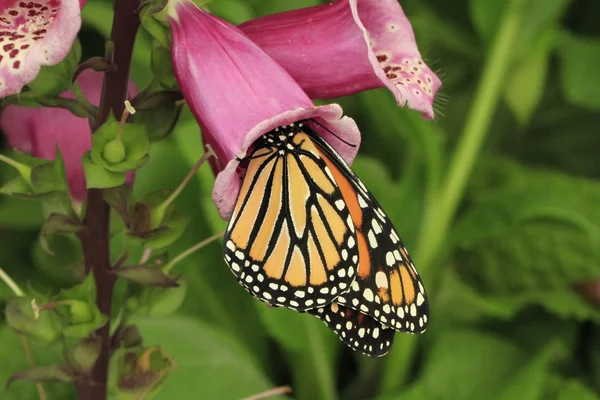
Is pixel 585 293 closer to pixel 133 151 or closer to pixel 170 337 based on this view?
pixel 170 337

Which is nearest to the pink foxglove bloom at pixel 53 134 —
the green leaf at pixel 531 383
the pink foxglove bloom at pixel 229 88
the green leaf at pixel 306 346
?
the pink foxglove bloom at pixel 229 88

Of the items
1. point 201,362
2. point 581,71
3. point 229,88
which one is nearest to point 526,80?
point 581,71

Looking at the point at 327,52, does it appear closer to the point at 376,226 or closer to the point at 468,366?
the point at 376,226

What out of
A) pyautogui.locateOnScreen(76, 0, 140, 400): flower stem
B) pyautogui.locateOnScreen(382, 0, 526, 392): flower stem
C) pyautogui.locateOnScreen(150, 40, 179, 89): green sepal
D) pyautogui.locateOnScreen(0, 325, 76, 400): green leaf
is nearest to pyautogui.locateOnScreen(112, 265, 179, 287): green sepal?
pyautogui.locateOnScreen(76, 0, 140, 400): flower stem

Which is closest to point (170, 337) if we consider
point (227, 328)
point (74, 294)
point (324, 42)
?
point (227, 328)

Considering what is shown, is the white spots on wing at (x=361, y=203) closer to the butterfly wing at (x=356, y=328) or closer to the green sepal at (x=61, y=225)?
the butterfly wing at (x=356, y=328)

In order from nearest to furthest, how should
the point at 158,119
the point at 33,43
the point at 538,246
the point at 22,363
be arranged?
the point at 33,43
the point at 158,119
the point at 22,363
the point at 538,246

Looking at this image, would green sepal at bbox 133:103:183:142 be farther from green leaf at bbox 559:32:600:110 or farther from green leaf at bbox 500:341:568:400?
green leaf at bbox 559:32:600:110
